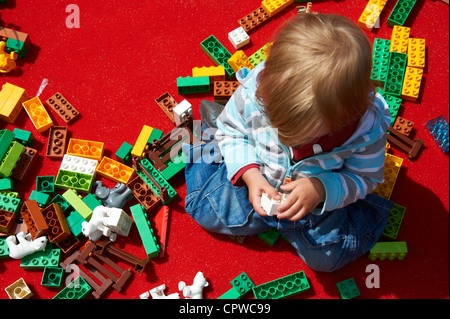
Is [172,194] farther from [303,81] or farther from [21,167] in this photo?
[303,81]

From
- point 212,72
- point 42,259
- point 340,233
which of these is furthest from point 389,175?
point 42,259

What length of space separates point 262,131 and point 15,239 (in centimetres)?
73

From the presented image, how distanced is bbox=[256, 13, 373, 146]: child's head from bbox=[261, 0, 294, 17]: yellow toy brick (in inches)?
27.7

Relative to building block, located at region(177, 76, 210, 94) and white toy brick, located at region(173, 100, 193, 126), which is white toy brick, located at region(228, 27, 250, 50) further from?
white toy brick, located at region(173, 100, 193, 126)

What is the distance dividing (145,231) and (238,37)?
69cm

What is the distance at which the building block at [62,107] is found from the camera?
131 centimetres

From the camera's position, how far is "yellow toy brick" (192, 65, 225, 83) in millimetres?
1333

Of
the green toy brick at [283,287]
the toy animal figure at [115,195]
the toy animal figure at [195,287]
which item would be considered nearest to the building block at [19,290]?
the toy animal figure at [115,195]

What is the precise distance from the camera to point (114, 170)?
1236 mm

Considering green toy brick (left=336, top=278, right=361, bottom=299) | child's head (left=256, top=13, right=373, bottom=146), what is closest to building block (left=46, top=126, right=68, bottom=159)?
child's head (left=256, top=13, right=373, bottom=146)

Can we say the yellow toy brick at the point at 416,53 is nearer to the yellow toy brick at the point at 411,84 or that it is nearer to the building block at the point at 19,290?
the yellow toy brick at the point at 411,84

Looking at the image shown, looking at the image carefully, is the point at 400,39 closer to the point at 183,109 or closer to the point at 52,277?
the point at 183,109
